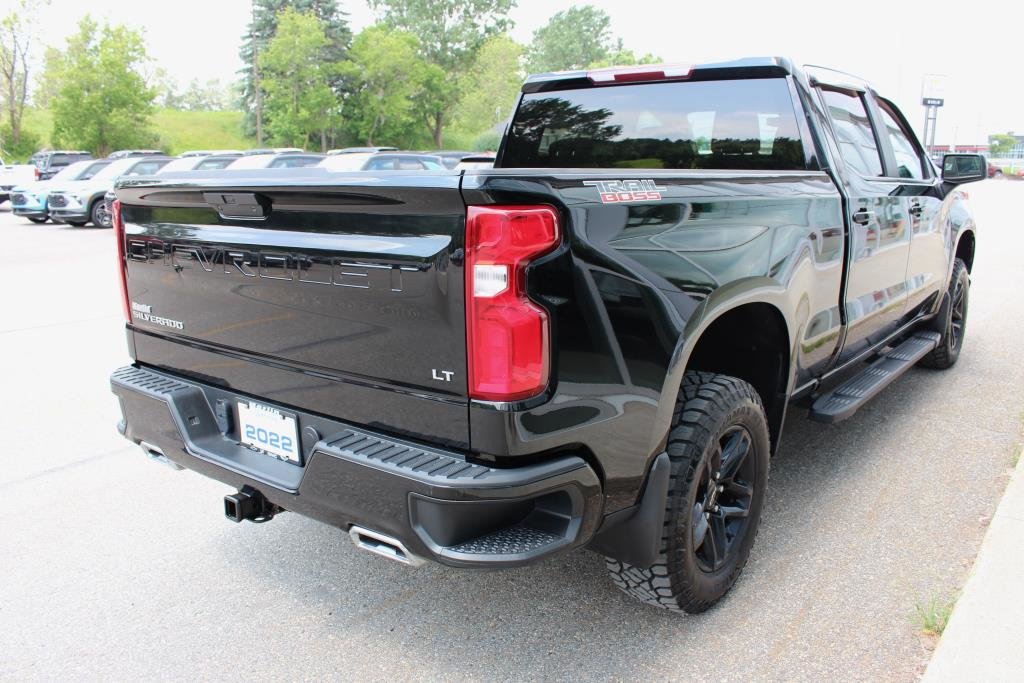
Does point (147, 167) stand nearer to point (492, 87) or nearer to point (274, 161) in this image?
point (274, 161)

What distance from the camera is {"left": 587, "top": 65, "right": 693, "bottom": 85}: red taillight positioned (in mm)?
3787

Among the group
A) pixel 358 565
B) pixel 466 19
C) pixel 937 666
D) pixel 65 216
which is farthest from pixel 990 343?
pixel 466 19

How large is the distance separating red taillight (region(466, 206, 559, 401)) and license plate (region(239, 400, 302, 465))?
2.53ft

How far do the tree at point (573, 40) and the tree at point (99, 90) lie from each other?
60986 millimetres

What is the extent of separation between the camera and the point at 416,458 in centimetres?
211

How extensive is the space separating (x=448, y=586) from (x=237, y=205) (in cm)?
159

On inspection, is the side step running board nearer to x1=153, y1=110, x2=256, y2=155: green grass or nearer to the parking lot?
the parking lot

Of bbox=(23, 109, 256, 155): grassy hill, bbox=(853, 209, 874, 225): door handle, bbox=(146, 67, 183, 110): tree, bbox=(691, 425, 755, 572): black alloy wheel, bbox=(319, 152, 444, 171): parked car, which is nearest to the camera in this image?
bbox=(691, 425, 755, 572): black alloy wheel

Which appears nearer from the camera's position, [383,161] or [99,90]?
[383,161]

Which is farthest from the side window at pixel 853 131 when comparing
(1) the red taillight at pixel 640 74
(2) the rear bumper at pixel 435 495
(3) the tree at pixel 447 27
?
(3) the tree at pixel 447 27

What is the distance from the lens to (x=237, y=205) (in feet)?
8.06

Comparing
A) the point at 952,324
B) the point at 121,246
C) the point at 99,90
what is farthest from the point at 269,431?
the point at 99,90

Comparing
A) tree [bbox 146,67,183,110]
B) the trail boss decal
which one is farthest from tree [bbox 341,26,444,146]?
tree [bbox 146,67,183,110]

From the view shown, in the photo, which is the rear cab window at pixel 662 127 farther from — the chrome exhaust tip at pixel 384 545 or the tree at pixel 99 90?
the tree at pixel 99 90
